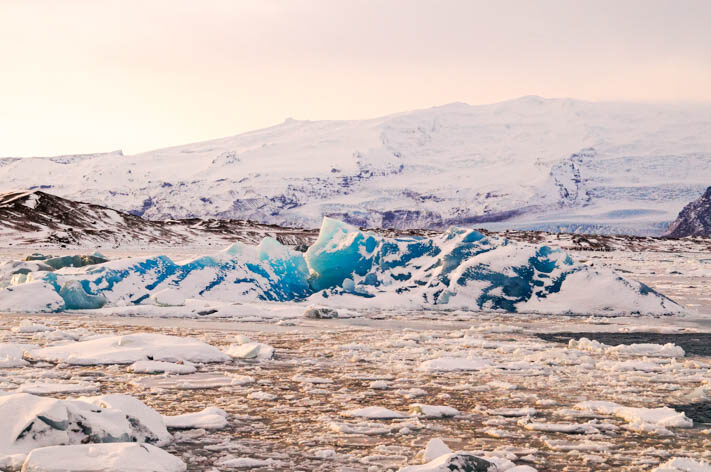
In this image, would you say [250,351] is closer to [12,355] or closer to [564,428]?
[12,355]

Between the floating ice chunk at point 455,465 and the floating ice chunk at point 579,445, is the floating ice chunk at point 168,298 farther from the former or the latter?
the floating ice chunk at point 455,465

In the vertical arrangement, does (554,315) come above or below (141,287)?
below

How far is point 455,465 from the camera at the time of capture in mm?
3531

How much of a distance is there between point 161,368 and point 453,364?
8.95ft

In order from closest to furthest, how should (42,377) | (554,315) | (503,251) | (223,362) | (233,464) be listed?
1. (233,464)
2. (42,377)
3. (223,362)
4. (554,315)
5. (503,251)

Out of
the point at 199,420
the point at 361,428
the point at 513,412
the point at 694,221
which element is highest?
the point at 199,420

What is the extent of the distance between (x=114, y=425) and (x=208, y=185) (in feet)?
489

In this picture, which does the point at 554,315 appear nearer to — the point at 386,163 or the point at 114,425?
the point at 114,425

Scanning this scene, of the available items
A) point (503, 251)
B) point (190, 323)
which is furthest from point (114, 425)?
point (503, 251)

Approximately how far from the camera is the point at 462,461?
11.7 feet

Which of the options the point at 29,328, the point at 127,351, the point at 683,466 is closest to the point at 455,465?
the point at 683,466

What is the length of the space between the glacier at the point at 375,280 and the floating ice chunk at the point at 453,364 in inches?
220

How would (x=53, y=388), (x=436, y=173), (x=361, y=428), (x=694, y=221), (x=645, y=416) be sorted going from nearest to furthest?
(x=361, y=428)
(x=645, y=416)
(x=53, y=388)
(x=694, y=221)
(x=436, y=173)

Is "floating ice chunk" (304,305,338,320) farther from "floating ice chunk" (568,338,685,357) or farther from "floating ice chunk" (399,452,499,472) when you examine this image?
"floating ice chunk" (399,452,499,472)
